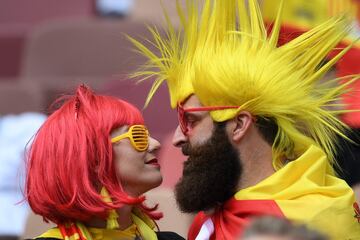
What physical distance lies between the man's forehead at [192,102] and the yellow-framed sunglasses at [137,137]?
0.17m

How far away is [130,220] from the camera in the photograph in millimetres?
3041

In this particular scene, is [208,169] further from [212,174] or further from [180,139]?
[180,139]

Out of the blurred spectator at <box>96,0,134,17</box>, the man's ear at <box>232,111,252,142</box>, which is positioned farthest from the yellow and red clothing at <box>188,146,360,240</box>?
the blurred spectator at <box>96,0,134,17</box>

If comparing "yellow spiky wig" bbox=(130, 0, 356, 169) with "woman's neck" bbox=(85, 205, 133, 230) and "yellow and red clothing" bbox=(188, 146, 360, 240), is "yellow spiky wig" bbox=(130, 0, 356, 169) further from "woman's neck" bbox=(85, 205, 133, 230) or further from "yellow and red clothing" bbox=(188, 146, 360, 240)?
"woman's neck" bbox=(85, 205, 133, 230)

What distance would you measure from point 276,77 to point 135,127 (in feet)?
1.63

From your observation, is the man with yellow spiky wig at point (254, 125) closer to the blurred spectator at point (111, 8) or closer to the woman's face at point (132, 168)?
the woman's face at point (132, 168)

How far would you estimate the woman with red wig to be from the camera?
9.42 ft

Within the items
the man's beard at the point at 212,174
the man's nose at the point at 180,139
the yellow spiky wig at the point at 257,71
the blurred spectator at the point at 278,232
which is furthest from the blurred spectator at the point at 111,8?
the blurred spectator at the point at 278,232

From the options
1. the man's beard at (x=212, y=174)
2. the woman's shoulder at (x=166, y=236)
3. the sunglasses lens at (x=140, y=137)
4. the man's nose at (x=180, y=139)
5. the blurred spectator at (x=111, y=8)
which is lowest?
the blurred spectator at (x=111, y=8)

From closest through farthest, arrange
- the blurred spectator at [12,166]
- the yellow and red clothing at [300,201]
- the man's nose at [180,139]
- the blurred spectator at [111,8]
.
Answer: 1. the yellow and red clothing at [300,201]
2. the man's nose at [180,139]
3. the blurred spectator at [12,166]
4. the blurred spectator at [111,8]

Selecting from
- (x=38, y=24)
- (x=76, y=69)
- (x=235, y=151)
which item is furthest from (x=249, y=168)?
(x=38, y=24)

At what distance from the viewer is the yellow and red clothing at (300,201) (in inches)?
111

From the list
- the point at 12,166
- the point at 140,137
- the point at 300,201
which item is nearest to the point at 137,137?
the point at 140,137

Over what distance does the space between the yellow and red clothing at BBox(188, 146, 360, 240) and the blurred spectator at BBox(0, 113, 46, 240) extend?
69.2 inches
